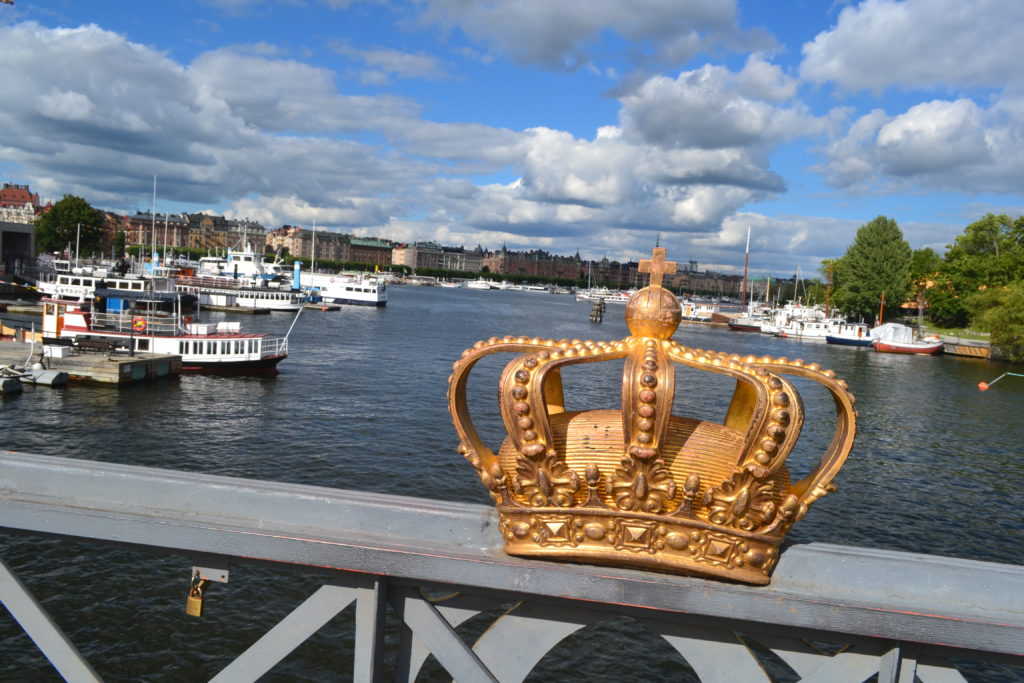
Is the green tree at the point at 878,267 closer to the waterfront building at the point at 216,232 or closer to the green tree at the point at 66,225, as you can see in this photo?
the green tree at the point at 66,225

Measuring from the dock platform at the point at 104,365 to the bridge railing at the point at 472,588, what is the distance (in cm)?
2483

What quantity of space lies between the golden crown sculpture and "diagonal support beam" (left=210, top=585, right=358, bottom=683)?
60 cm

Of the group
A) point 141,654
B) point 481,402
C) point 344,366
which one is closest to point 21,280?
point 344,366

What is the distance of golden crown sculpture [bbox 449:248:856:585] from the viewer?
2.43 m

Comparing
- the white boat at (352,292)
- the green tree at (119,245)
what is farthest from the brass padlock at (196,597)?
the green tree at (119,245)

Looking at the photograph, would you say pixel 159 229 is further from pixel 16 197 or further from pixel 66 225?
pixel 66 225

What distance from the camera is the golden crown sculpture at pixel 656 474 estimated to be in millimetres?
2432

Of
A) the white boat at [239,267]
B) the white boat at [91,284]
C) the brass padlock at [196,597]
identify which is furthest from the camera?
the white boat at [239,267]

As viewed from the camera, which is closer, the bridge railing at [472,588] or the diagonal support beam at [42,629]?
the bridge railing at [472,588]

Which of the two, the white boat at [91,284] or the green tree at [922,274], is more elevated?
the green tree at [922,274]

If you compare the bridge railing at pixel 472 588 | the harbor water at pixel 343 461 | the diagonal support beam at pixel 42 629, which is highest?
the bridge railing at pixel 472 588

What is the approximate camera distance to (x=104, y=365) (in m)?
24.8

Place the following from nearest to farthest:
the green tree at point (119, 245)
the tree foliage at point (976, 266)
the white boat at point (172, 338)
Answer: the white boat at point (172, 338), the tree foliage at point (976, 266), the green tree at point (119, 245)

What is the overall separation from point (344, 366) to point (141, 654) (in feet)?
83.3
